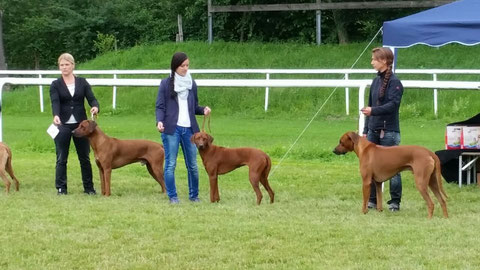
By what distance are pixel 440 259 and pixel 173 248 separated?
2.19 metres

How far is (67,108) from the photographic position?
11062 mm

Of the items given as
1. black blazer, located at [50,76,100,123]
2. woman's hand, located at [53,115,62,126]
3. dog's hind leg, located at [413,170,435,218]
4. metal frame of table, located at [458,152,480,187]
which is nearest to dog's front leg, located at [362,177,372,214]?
dog's hind leg, located at [413,170,435,218]

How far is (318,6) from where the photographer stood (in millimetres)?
28484

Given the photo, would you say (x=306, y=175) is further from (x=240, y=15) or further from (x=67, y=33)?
(x=67, y=33)

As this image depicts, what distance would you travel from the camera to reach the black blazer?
36.0 ft

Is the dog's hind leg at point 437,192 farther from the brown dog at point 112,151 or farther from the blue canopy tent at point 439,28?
the brown dog at point 112,151

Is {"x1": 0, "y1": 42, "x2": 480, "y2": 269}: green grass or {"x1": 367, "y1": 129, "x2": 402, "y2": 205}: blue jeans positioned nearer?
{"x1": 0, "y1": 42, "x2": 480, "y2": 269}: green grass

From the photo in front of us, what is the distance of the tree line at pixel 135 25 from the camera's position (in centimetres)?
3250

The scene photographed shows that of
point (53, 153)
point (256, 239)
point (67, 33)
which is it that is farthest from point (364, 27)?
point (256, 239)

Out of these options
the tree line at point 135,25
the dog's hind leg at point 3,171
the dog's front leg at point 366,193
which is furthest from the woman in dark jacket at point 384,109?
the tree line at point 135,25

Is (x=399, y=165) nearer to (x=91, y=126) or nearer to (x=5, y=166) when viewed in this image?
(x=91, y=126)

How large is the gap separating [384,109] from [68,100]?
3886mm

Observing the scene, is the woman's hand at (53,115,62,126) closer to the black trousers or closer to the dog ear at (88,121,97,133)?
the black trousers

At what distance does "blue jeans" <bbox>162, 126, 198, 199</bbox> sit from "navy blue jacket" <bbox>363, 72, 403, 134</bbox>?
207cm
